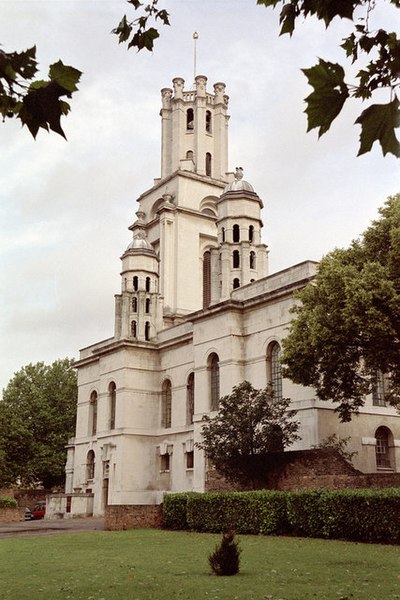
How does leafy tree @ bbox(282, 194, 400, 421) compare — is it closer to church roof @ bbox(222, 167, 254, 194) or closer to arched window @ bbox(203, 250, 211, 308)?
church roof @ bbox(222, 167, 254, 194)

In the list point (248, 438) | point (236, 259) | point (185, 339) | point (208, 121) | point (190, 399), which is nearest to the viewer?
point (248, 438)

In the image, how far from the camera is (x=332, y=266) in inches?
936

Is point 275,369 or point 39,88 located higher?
point 275,369

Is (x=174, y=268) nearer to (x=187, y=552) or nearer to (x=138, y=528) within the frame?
(x=138, y=528)

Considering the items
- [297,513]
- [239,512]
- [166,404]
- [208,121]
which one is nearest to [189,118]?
[208,121]

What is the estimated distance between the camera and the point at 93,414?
151ft

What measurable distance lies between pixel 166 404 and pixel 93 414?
718 centimetres

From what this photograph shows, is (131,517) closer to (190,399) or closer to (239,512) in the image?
(239,512)

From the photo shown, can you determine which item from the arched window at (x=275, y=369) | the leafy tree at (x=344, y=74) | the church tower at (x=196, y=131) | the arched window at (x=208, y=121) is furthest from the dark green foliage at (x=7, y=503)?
the leafy tree at (x=344, y=74)

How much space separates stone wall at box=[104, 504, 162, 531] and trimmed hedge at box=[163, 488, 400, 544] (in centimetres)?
59

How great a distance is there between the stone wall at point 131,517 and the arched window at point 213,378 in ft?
29.6

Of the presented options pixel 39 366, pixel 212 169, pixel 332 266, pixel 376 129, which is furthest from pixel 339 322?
pixel 39 366

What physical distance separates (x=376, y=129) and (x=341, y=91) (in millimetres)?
249

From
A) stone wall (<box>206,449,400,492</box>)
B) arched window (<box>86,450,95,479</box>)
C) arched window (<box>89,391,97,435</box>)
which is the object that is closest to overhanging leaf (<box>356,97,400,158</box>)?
stone wall (<box>206,449,400,492</box>)
